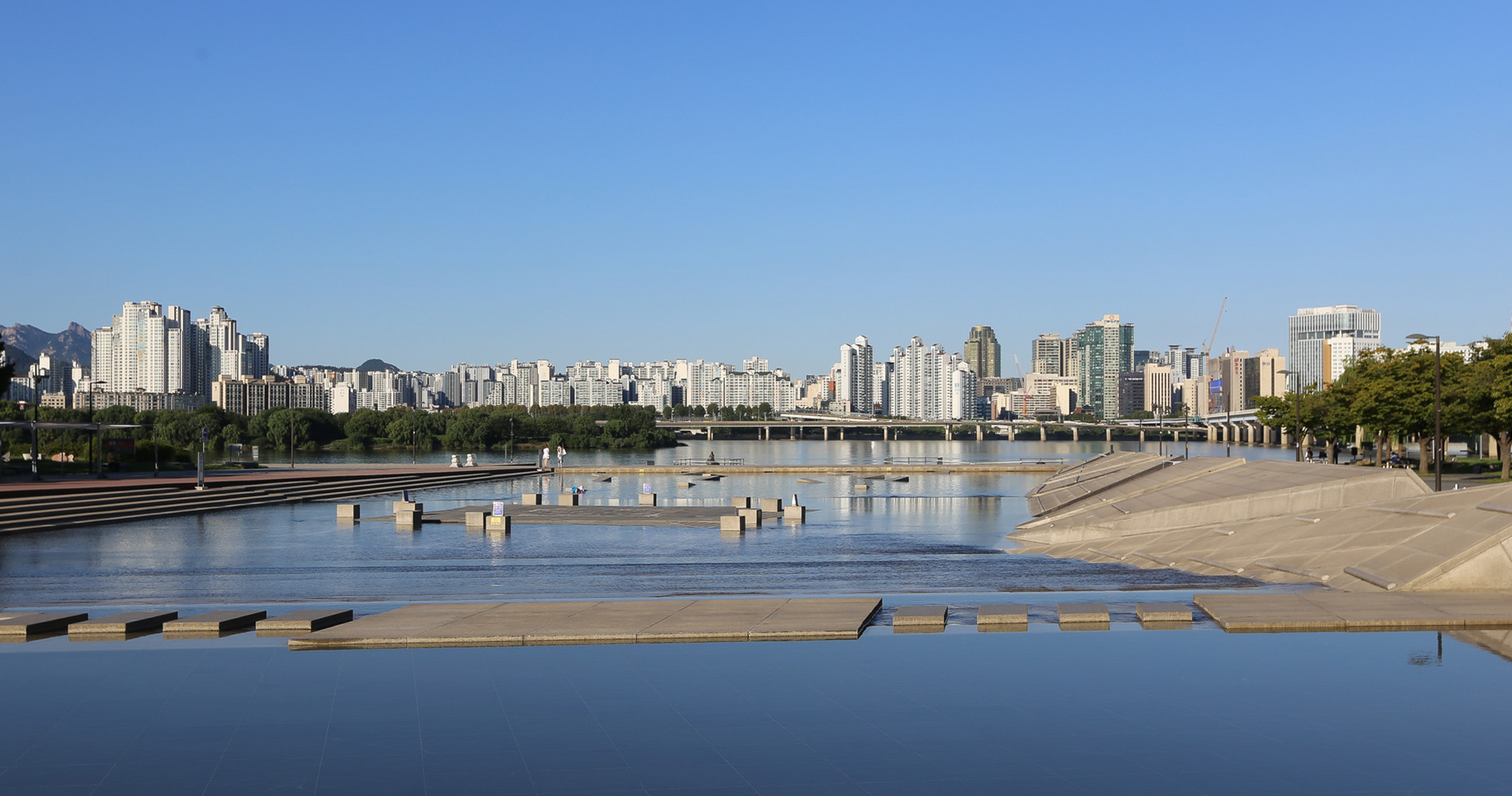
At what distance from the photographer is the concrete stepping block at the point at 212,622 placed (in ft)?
38.4

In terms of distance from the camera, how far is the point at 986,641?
10.8 meters

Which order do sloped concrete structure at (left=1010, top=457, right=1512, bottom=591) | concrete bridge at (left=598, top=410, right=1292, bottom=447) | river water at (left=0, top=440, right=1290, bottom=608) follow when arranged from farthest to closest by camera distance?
1. concrete bridge at (left=598, top=410, right=1292, bottom=447)
2. river water at (left=0, top=440, right=1290, bottom=608)
3. sloped concrete structure at (left=1010, top=457, right=1512, bottom=591)

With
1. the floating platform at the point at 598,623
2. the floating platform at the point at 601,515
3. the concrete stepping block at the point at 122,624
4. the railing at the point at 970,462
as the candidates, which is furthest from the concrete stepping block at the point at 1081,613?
the railing at the point at 970,462

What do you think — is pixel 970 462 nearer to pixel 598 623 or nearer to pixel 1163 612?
pixel 1163 612

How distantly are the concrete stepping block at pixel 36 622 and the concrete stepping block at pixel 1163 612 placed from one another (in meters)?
11.1

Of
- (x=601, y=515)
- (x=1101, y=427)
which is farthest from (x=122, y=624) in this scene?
(x=1101, y=427)

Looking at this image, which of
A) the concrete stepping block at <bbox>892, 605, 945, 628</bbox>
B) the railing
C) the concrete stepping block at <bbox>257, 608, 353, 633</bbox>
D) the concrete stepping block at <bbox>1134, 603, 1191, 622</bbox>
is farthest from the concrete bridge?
the concrete stepping block at <bbox>1134, 603, 1191, 622</bbox>

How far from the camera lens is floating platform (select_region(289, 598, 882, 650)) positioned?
1123cm

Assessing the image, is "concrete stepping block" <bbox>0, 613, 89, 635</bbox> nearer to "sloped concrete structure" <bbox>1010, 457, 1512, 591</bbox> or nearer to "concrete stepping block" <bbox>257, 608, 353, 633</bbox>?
"concrete stepping block" <bbox>257, 608, 353, 633</bbox>

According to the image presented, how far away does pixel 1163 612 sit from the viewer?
1181 cm

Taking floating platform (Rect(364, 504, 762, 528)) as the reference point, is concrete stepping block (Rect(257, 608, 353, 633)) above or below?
above

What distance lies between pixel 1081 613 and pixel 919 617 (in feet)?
5.34

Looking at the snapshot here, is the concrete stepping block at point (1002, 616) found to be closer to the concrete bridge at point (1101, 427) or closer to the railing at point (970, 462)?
the railing at point (970, 462)

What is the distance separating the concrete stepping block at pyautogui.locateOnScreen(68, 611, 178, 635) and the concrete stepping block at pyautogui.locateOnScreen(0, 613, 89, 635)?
143mm
